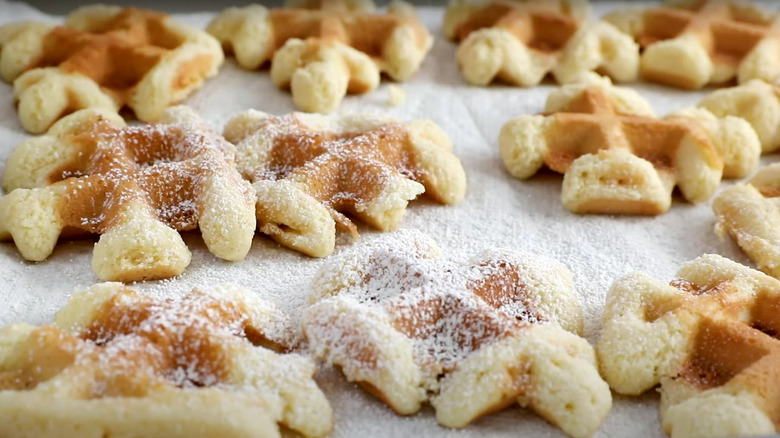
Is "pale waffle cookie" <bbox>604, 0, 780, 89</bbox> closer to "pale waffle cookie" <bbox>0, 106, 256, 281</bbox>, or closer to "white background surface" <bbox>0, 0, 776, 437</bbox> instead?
"white background surface" <bbox>0, 0, 776, 437</bbox>

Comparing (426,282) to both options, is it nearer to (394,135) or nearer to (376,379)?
(376,379)

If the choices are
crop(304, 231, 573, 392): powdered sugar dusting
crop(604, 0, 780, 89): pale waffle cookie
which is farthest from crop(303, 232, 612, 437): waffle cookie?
crop(604, 0, 780, 89): pale waffle cookie

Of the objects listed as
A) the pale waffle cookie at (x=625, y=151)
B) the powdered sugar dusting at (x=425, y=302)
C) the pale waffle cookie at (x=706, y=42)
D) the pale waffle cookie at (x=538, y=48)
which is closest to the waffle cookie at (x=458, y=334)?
the powdered sugar dusting at (x=425, y=302)

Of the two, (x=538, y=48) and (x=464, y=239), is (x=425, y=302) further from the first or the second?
(x=538, y=48)

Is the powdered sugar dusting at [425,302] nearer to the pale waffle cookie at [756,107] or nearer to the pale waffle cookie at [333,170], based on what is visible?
the pale waffle cookie at [333,170]

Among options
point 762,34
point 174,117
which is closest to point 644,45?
point 762,34
